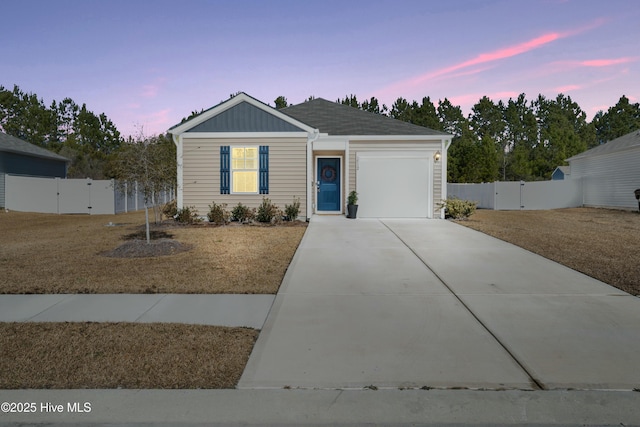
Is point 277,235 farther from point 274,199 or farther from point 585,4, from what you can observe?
point 585,4

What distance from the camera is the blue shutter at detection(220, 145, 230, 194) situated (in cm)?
1412

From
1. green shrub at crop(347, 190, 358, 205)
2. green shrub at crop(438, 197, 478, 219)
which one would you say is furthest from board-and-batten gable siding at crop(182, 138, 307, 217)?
green shrub at crop(438, 197, 478, 219)

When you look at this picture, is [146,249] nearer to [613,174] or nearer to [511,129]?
[613,174]

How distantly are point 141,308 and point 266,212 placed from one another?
8.92m

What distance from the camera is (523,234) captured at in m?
11.7

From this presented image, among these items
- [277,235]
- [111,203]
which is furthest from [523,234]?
[111,203]

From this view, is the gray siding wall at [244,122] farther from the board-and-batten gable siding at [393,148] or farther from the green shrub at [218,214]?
the green shrub at [218,214]

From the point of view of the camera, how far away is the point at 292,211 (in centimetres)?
1402

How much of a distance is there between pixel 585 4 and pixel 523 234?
7.18m

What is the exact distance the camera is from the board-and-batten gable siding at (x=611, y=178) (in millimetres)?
21641

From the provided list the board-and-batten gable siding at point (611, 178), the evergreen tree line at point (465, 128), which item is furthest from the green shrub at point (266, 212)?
the evergreen tree line at point (465, 128)

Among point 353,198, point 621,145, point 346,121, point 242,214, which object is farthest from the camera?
point 621,145

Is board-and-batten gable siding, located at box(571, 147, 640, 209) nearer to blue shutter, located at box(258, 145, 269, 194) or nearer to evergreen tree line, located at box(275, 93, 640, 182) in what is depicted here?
evergreen tree line, located at box(275, 93, 640, 182)

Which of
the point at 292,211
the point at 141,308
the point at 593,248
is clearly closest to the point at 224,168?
the point at 292,211
